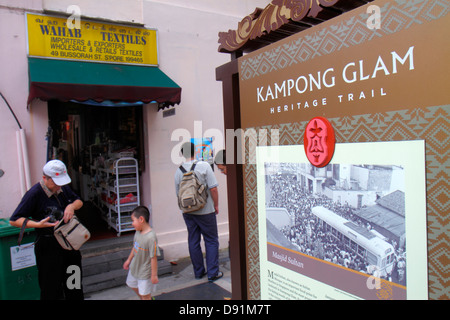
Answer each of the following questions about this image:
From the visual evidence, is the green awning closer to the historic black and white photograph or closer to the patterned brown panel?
the historic black and white photograph

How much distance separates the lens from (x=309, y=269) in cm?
157

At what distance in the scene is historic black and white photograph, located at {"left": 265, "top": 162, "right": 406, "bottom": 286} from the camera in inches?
48.5

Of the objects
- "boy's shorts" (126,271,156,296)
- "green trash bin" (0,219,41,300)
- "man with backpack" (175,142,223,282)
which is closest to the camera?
"boy's shorts" (126,271,156,296)

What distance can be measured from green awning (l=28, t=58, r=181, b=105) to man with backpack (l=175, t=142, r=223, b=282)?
111cm

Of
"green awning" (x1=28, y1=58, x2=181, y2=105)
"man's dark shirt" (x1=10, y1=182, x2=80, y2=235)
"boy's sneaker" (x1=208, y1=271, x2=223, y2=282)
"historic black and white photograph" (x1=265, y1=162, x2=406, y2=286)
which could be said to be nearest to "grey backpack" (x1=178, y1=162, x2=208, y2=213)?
"boy's sneaker" (x1=208, y1=271, x2=223, y2=282)

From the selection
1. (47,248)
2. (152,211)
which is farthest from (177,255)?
(47,248)

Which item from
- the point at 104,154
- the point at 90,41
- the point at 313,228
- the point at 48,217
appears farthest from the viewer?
the point at 104,154

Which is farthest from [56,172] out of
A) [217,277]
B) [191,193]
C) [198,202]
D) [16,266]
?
[217,277]

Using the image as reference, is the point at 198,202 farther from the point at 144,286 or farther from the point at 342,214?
the point at 342,214

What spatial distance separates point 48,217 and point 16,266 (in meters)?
1.38

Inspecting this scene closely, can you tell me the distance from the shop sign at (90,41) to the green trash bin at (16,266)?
2.78 m

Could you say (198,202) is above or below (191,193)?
below

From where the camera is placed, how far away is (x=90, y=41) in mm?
5801

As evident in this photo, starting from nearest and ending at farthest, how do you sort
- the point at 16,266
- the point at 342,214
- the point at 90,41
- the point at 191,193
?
1. the point at 342,214
2. the point at 16,266
3. the point at 191,193
4. the point at 90,41
